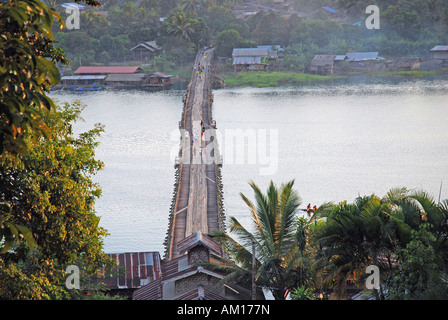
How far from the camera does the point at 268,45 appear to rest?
72.1 m

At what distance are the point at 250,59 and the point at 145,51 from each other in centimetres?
1269

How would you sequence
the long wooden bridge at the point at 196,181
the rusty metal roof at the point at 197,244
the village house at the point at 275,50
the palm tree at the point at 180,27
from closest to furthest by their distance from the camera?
the rusty metal roof at the point at 197,244 → the long wooden bridge at the point at 196,181 → the village house at the point at 275,50 → the palm tree at the point at 180,27

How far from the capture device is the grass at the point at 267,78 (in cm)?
6362

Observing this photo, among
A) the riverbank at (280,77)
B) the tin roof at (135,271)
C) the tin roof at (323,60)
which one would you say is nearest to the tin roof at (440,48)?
the riverbank at (280,77)

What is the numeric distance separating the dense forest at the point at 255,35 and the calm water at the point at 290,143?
9803 mm

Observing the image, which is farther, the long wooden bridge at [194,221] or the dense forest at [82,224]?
the long wooden bridge at [194,221]

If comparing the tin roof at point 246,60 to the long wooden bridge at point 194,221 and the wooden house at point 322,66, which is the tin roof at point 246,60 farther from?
the long wooden bridge at point 194,221

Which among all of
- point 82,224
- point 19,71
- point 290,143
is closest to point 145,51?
point 290,143

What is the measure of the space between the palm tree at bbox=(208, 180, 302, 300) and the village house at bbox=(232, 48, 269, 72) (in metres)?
54.9

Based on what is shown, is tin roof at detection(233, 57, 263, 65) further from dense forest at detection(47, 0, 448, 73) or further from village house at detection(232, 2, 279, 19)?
village house at detection(232, 2, 279, 19)

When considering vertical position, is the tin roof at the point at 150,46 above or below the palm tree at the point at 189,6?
below

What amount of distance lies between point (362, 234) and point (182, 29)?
201ft

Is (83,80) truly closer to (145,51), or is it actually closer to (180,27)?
(145,51)
